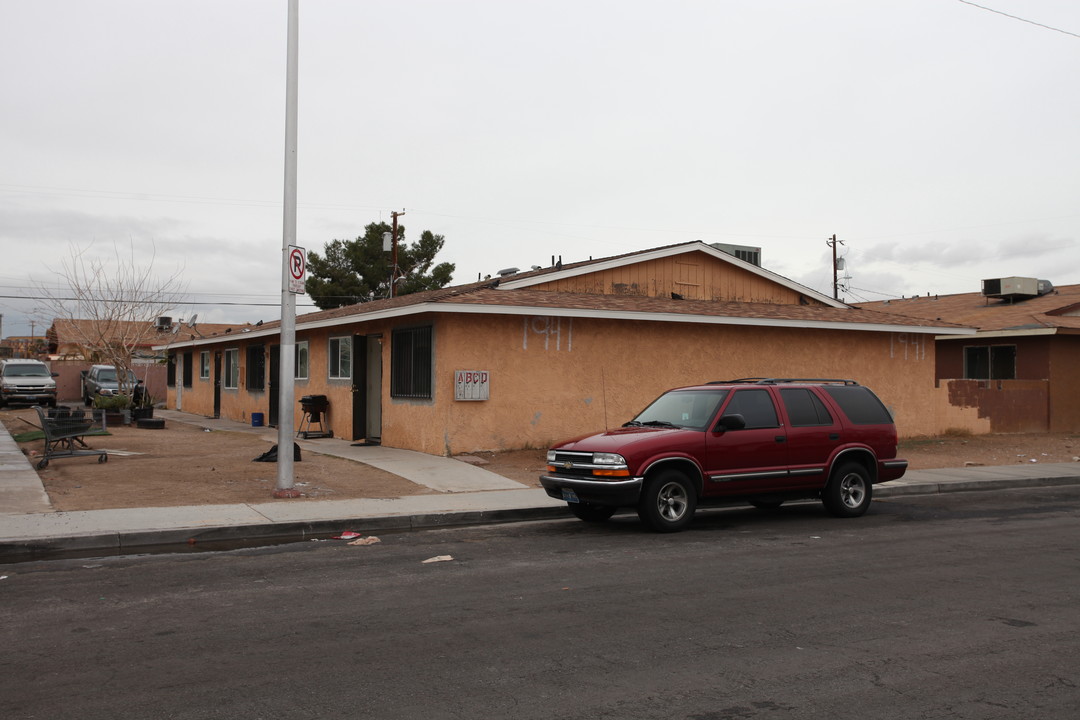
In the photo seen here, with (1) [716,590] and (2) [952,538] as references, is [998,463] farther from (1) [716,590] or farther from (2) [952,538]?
(1) [716,590]

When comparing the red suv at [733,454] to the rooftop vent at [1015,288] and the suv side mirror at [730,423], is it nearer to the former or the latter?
the suv side mirror at [730,423]

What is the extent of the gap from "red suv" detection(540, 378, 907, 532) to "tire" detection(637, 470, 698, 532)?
0.01 m

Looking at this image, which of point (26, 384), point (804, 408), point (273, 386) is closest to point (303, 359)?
point (273, 386)

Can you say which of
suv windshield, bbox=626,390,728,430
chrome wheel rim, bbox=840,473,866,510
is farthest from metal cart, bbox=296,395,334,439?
chrome wheel rim, bbox=840,473,866,510

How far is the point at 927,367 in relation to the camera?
76.6 ft

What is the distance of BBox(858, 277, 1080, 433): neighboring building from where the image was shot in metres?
24.5

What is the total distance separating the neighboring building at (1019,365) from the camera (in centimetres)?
2455

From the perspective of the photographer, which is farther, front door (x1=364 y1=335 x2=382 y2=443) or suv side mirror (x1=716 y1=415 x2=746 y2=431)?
front door (x1=364 y1=335 x2=382 y2=443)

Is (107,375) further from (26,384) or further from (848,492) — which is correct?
(848,492)

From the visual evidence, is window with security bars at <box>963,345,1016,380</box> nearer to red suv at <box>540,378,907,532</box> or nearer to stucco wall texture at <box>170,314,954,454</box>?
stucco wall texture at <box>170,314,954,454</box>

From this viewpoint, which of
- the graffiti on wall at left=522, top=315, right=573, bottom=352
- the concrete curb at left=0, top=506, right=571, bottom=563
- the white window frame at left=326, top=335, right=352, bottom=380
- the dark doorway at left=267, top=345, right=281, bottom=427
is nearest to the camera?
the concrete curb at left=0, top=506, right=571, bottom=563

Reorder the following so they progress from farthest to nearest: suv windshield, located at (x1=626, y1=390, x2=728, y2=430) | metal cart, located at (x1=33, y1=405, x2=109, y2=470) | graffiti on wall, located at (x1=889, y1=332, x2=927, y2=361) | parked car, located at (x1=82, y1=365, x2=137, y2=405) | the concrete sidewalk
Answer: parked car, located at (x1=82, y1=365, x2=137, y2=405) < graffiti on wall, located at (x1=889, y1=332, x2=927, y2=361) < metal cart, located at (x1=33, y1=405, x2=109, y2=470) < suv windshield, located at (x1=626, y1=390, x2=728, y2=430) < the concrete sidewalk

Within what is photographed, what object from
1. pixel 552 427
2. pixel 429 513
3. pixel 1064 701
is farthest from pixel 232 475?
pixel 1064 701

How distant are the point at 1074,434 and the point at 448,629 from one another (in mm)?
24756
